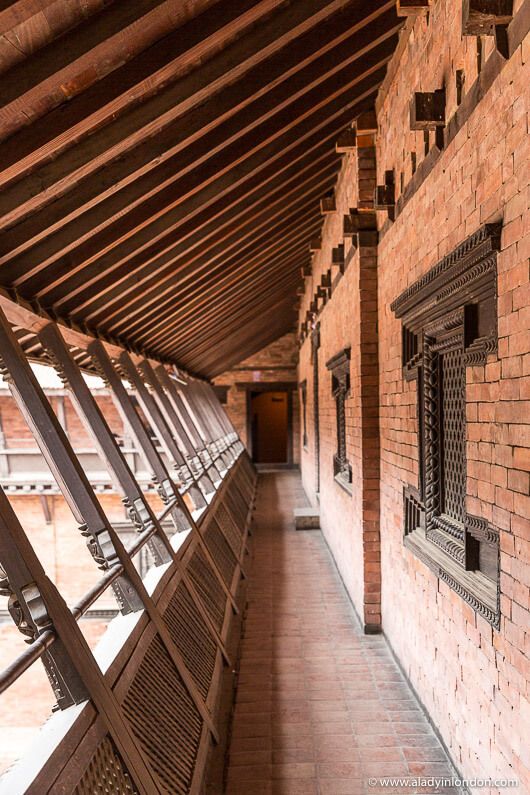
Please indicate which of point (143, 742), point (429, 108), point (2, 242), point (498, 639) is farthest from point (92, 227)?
point (498, 639)

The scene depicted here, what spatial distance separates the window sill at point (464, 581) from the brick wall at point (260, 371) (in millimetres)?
14060

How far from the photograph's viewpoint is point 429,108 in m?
2.99

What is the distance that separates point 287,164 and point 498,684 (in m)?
3.87

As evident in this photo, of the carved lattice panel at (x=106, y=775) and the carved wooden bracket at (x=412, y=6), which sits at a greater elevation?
the carved wooden bracket at (x=412, y=6)

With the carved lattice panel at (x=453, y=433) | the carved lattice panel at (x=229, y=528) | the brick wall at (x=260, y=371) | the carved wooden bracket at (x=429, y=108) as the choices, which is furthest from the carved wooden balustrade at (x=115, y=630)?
the brick wall at (x=260, y=371)

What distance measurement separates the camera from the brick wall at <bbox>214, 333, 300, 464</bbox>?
17.7 m

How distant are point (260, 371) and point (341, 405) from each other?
1061cm

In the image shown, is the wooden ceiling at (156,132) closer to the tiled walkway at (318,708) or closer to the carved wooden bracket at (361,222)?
the carved wooden bracket at (361,222)

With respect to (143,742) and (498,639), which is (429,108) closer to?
(498,639)

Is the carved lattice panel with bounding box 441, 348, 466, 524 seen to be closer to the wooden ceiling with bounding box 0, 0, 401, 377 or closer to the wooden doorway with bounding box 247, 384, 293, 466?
the wooden ceiling with bounding box 0, 0, 401, 377

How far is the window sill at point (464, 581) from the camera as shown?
7.99 feet

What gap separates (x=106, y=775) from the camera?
222cm

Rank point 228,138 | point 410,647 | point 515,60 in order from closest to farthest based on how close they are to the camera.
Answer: point 515,60, point 228,138, point 410,647

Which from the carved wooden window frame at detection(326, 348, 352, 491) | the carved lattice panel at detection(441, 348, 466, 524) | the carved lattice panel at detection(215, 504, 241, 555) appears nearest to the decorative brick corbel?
the carved lattice panel at detection(441, 348, 466, 524)
